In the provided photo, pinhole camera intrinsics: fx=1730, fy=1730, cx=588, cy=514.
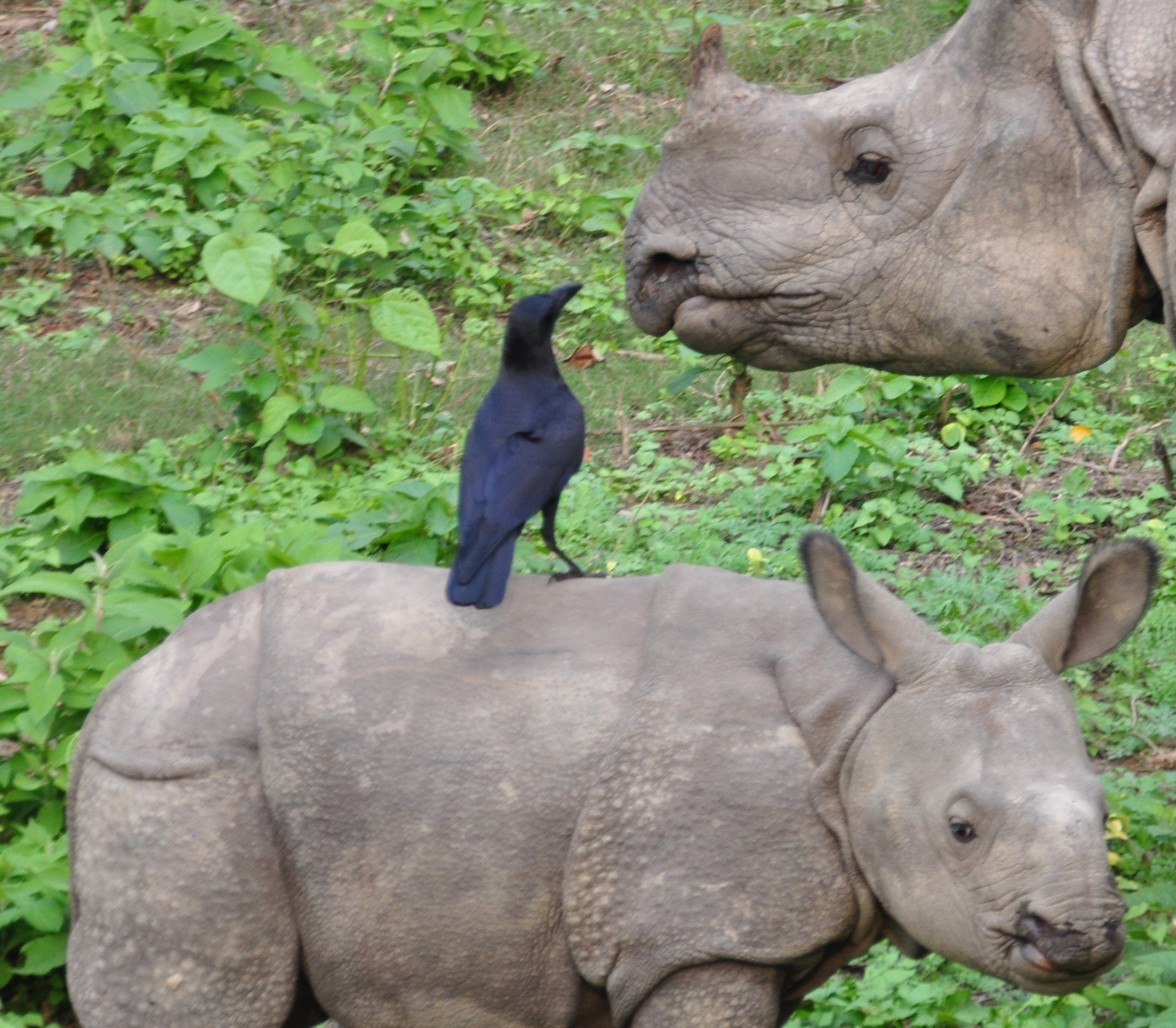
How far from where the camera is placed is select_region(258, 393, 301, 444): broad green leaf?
6.63 meters

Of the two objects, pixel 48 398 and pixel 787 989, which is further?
pixel 48 398

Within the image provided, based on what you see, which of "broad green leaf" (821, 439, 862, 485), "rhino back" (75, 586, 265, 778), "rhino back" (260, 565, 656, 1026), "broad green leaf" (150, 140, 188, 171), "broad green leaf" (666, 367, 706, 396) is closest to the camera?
"rhino back" (260, 565, 656, 1026)

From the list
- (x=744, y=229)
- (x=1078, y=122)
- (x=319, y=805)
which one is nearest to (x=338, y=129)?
(x=744, y=229)

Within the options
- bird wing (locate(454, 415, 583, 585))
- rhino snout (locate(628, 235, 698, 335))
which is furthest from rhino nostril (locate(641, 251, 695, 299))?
bird wing (locate(454, 415, 583, 585))

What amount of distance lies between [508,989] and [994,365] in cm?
210

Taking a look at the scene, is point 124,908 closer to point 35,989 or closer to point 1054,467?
point 35,989

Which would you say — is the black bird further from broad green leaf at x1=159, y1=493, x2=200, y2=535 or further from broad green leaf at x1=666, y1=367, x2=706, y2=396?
broad green leaf at x1=666, y1=367, x2=706, y2=396

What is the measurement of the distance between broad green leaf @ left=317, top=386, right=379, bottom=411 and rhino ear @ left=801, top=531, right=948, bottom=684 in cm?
365

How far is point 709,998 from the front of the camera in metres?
3.21

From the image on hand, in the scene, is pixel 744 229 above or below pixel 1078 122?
below

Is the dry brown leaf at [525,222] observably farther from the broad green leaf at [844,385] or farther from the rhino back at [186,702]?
the rhino back at [186,702]

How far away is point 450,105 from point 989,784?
19.6 ft

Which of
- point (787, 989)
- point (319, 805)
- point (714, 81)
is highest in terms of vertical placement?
point (714, 81)

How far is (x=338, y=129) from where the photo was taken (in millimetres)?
8500
